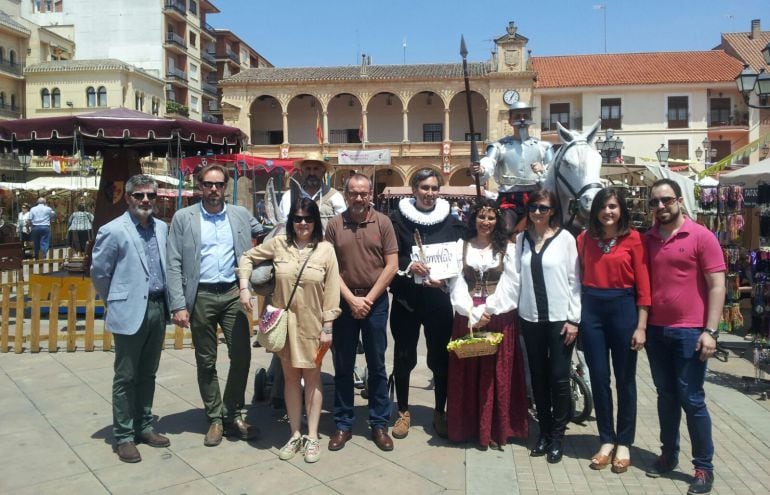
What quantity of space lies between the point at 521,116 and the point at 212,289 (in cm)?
316

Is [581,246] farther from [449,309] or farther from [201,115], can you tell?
[201,115]

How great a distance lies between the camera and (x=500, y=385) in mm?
4348

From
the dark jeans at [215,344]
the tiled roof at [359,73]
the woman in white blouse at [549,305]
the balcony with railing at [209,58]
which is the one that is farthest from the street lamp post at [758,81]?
the balcony with railing at [209,58]

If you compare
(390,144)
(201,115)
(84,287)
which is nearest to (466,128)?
(390,144)

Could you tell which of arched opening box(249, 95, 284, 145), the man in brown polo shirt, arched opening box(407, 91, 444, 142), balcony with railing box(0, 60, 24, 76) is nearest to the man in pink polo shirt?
the man in brown polo shirt

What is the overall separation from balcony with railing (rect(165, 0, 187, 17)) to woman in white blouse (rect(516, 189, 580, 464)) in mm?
50852

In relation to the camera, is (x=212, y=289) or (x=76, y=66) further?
(x=76, y=66)

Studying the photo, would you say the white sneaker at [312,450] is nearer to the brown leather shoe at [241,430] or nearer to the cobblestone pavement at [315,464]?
the cobblestone pavement at [315,464]

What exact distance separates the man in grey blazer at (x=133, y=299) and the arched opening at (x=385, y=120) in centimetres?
3918

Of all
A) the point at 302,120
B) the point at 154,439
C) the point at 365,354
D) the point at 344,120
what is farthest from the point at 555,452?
the point at 302,120

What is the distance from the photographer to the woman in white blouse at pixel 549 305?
13.3 feet

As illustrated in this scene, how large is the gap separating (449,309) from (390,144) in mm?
36247

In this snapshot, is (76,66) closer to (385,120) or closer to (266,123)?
(266,123)

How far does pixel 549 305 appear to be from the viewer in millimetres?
4043
